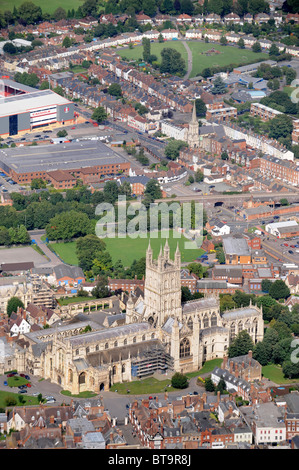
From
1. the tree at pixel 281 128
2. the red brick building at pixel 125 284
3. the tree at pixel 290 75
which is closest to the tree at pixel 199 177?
the tree at pixel 281 128

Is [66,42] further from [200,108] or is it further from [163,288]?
[163,288]

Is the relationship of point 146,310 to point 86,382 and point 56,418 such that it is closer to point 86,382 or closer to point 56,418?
point 86,382

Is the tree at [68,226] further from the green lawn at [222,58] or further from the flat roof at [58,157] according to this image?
the green lawn at [222,58]

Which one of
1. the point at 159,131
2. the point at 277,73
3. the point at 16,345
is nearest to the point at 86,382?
the point at 16,345

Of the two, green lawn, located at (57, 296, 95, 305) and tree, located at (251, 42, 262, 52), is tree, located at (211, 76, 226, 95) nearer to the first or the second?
tree, located at (251, 42, 262, 52)

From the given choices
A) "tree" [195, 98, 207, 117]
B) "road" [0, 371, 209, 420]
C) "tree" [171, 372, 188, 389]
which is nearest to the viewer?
"road" [0, 371, 209, 420]

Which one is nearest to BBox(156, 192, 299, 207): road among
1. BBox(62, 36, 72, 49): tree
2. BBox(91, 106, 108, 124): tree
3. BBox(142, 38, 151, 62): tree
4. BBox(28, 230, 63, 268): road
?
BBox(28, 230, 63, 268): road
